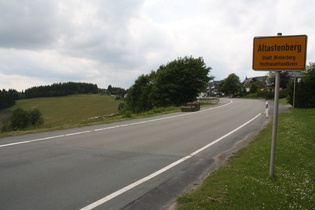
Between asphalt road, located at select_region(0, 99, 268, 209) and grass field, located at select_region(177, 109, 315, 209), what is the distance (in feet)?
1.37

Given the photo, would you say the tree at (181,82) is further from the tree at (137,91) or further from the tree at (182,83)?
the tree at (137,91)

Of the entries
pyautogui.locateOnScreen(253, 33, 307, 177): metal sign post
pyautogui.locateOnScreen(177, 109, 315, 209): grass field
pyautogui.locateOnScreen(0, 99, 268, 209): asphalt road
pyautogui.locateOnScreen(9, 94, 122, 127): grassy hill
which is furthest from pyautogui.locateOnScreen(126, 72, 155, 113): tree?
pyautogui.locateOnScreen(253, 33, 307, 177): metal sign post

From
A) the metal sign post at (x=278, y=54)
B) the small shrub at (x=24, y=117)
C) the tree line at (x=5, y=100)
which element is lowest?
the small shrub at (x=24, y=117)

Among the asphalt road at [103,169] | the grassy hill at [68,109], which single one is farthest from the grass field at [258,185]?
the grassy hill at [68,109]

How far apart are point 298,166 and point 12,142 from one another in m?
8.99

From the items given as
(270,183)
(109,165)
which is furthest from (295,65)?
(109,165)

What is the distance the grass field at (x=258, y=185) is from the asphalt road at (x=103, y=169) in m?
0.42

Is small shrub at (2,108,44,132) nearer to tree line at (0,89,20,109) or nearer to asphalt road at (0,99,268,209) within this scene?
tree line at (0,89,20,109)

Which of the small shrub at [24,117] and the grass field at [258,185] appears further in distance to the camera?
the small shrub at [24,117]

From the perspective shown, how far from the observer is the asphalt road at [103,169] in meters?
4.04

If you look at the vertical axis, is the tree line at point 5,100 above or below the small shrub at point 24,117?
above

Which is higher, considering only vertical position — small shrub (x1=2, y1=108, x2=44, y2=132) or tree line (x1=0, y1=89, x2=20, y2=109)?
tree line (x1=0, y1=89, x2=20, y2=109)

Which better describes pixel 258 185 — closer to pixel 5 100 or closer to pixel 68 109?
pixel 68 109

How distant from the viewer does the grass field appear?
3713mm
